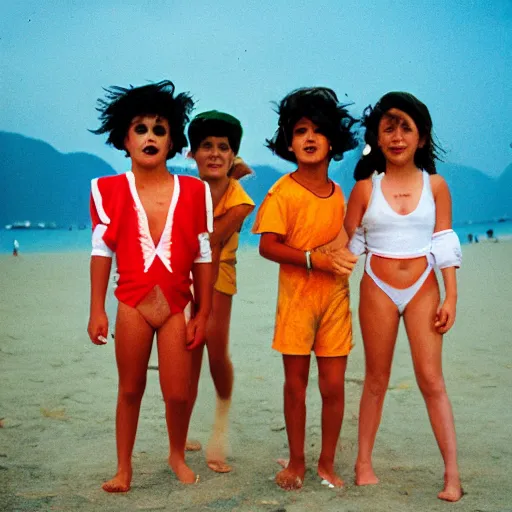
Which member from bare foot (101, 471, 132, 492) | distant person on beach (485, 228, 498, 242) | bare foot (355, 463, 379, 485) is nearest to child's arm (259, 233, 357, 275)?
bare foot (355, 463, 379, 485)

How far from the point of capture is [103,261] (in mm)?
2803

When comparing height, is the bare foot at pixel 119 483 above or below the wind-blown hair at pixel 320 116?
below

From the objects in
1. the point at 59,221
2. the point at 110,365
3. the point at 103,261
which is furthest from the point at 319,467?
the point at 59,221

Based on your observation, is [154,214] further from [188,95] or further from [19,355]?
[19,355]

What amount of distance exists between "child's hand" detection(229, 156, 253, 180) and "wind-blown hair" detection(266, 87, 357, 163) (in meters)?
0.44

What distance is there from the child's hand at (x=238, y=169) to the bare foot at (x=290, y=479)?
4.31 ft

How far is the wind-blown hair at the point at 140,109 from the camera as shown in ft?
9.50

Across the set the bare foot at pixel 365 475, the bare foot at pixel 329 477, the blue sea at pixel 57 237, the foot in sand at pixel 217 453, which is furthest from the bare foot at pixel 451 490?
the blue sea at pixel 57 237

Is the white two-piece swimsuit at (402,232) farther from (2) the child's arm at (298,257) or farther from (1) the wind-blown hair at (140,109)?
(1) the wind-blown hair at (140,109)

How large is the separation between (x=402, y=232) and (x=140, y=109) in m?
1.08

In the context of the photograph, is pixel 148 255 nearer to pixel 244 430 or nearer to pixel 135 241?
pixel 135 241

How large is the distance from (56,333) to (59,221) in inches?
281

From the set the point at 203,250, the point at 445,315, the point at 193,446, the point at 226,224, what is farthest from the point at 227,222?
the point at 193,446

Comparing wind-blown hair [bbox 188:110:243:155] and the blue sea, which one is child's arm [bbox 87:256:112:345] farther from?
the blue sea
